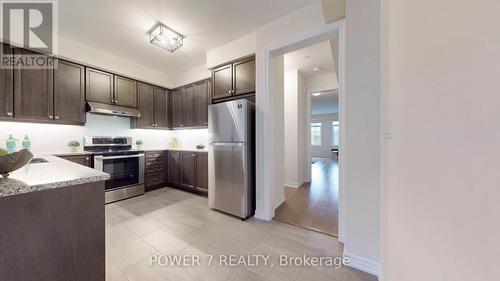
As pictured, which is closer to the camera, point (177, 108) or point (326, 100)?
point (177, 108)

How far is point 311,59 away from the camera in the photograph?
3.50 m

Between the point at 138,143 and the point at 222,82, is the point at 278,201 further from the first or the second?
the point at 138,143

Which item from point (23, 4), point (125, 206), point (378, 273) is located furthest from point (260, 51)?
point (125, 206)

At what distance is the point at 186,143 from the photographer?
14.3 feet

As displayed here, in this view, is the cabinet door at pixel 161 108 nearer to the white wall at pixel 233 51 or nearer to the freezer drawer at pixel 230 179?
the white wall at pixel 233 51

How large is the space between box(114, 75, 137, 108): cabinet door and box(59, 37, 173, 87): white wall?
5.5 inches

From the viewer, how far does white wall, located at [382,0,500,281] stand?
1.38 feet

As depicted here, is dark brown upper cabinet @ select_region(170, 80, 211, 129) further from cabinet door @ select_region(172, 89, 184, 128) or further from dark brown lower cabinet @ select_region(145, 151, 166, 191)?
dark brown lower cabinet @ select_region(145, 151, 166, 191)

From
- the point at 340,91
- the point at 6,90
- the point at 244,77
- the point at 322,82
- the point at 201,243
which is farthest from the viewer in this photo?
the point at 322,82

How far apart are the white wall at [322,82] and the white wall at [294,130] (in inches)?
19.9

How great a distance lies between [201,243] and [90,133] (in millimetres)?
3063

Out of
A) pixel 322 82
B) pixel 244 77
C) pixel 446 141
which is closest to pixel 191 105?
pixel 244 77

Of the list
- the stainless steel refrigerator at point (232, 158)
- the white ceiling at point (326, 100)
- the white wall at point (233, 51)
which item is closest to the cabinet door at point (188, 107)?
the white wall at point (233, 51)

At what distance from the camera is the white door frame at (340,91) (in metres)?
1.69
